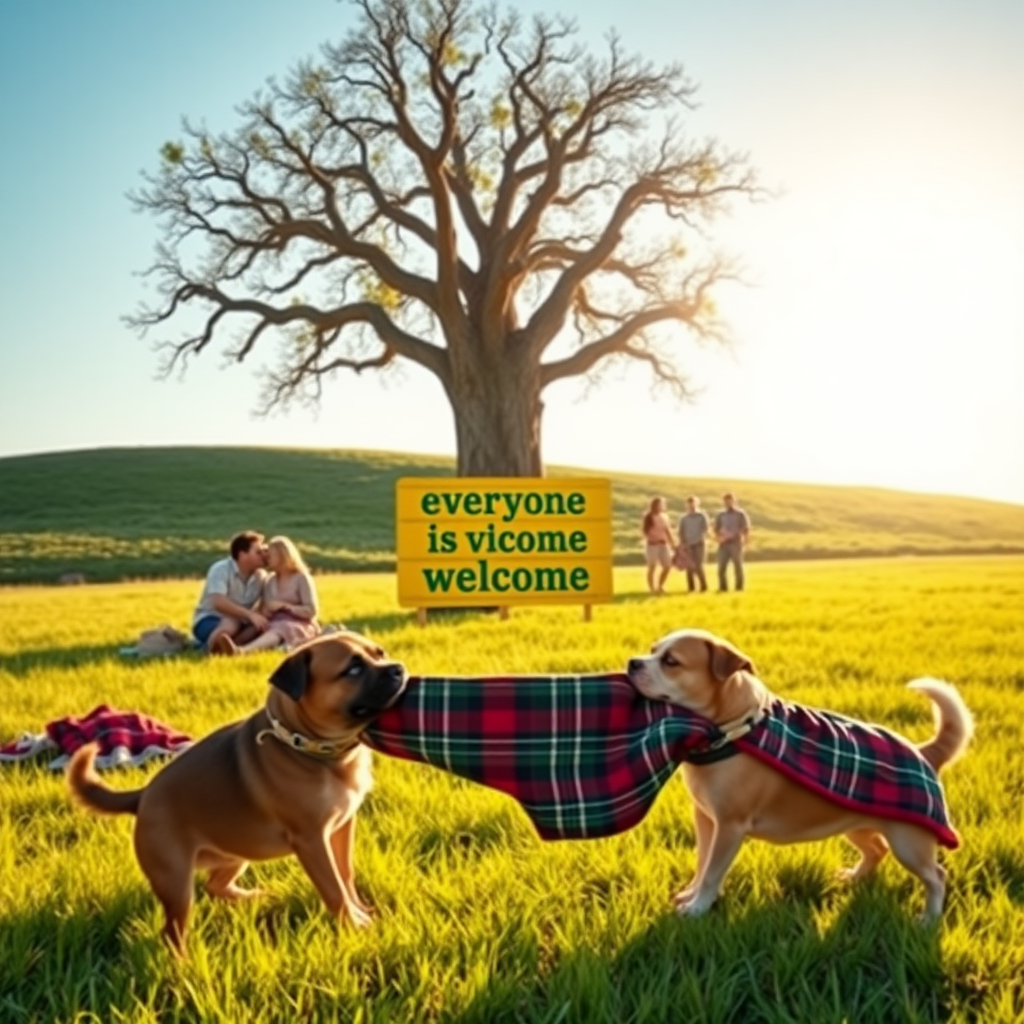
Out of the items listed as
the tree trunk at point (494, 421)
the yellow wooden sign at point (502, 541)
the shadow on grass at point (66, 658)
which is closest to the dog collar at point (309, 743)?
the shadow on grass at point (66, 658)

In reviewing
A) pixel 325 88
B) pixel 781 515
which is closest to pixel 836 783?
pixel 325 88

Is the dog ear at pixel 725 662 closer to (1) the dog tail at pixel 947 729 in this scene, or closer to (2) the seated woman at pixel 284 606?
(1) the dog tail at pixel 947 729

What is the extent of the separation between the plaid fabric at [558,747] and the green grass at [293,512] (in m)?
34.7

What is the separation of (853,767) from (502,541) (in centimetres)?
1304

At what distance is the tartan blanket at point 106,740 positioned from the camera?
706cm

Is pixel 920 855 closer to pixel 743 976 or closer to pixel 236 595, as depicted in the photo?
pixel 743 976

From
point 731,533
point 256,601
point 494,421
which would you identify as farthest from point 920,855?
point 731,533

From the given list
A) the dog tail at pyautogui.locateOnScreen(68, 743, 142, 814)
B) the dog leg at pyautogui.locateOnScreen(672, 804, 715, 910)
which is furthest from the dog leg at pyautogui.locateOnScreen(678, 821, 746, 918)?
the dog tail at pyautogui.locateOnScreen(68, 743, 142, 814)

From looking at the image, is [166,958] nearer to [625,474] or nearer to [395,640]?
[395,640]

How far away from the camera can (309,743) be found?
3.90m

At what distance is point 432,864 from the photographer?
4.89 meters

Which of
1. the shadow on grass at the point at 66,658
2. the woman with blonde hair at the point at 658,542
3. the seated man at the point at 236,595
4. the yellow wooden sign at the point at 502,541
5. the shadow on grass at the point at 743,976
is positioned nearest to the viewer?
the shadow on grass at the point at 743,976

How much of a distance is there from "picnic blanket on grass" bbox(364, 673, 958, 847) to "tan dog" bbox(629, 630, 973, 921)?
0.24ft

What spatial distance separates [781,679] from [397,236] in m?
17.0
